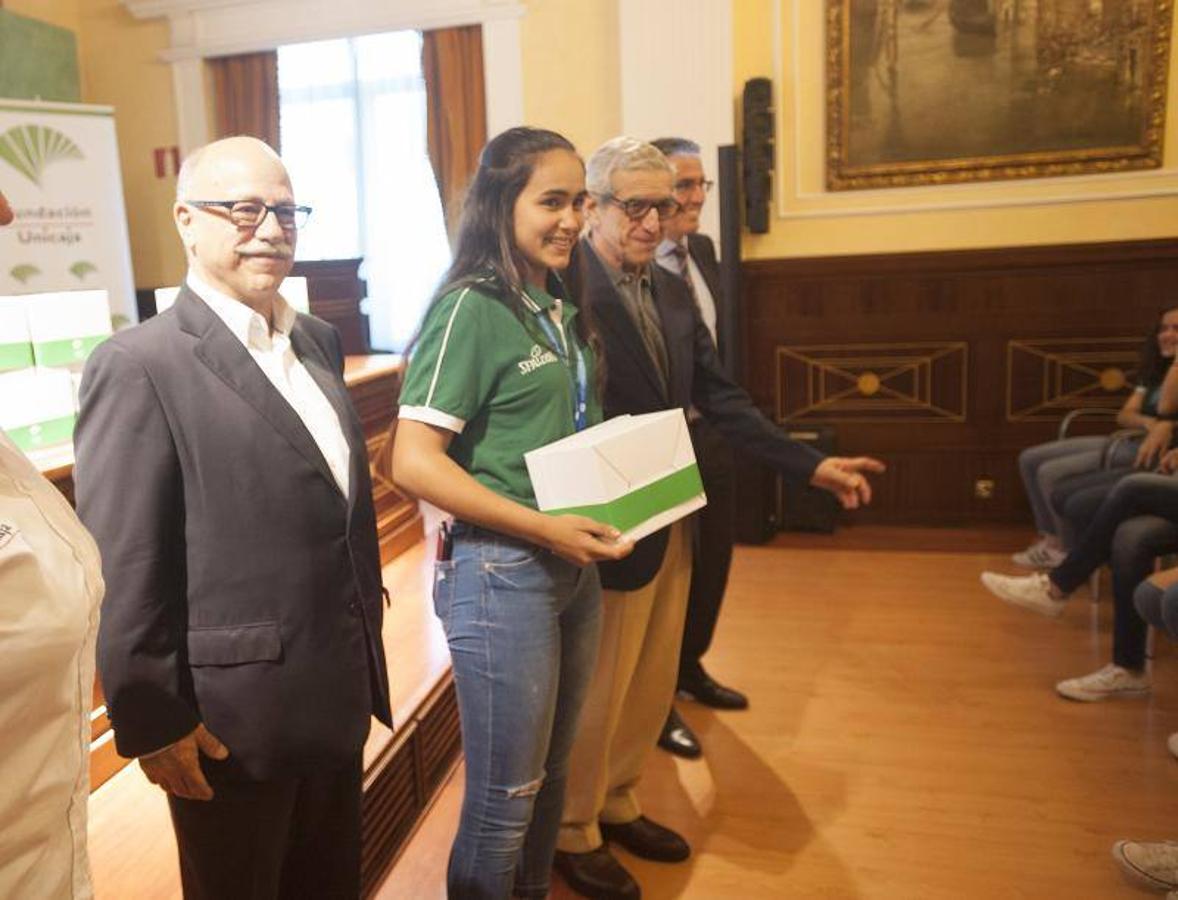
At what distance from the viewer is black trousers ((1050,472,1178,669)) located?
2814mm

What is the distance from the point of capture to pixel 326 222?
5.59 m

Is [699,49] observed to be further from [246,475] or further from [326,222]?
[246,475]

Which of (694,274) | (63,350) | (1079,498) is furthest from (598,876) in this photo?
(1079,498)

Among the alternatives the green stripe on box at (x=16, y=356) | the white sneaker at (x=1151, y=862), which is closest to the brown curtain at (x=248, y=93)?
the green stripe on box at (x=16, y=356)

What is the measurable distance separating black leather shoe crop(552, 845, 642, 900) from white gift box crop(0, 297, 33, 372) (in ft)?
5.49

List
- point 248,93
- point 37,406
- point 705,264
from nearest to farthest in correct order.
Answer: point 37,406
point 705,264
point 248,93

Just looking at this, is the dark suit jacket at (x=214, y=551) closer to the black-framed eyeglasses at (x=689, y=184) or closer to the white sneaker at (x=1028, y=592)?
the black-framed eyeglasses at (x=689, y=184)

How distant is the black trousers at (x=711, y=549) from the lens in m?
2.57

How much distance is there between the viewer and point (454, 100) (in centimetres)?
512

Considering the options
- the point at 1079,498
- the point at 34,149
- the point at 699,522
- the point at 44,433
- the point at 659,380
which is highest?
the point at 34,149

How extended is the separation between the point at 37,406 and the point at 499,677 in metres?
1.52

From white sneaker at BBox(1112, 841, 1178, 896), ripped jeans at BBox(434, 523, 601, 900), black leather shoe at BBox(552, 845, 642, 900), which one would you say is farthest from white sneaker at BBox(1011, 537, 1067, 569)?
ripped jeans at BBox(434, 523, 601, 900)

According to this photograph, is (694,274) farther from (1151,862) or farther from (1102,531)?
(1151,862)

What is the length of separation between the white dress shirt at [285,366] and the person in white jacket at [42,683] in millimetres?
521
